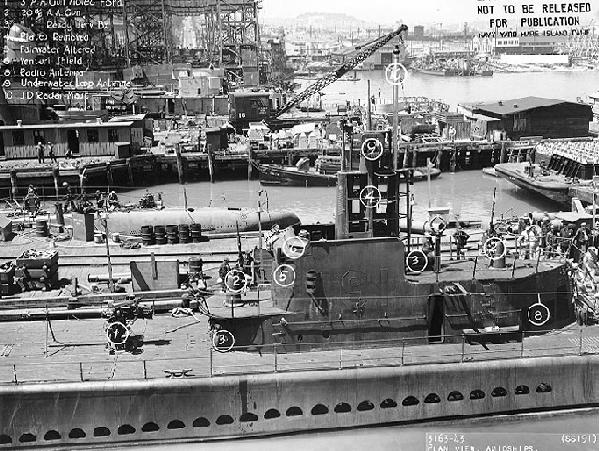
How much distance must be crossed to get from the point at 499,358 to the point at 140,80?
3064 inches

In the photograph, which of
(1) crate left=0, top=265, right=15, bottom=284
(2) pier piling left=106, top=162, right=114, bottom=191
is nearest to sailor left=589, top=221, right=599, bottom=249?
(1) crate left=0, top=265, right=15, bottom=284

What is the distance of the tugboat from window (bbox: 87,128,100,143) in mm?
36155

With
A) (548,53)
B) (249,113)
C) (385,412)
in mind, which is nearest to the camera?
(385,412)

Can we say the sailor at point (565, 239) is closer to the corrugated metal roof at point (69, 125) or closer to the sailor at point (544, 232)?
the sailor at point (544, 232)

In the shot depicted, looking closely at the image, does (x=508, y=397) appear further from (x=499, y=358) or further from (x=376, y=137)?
(x=376, y=137)

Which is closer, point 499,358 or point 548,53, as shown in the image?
point 499,358

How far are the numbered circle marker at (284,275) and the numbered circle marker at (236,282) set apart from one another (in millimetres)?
1534

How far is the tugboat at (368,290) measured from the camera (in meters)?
19.7

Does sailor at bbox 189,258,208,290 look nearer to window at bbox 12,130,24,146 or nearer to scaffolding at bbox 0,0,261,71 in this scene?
window at bbox 12,130,24,146

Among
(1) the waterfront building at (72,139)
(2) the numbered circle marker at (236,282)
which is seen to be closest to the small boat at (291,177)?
(1) the waterfront building at (72,139)

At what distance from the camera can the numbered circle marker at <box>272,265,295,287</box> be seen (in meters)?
19.7

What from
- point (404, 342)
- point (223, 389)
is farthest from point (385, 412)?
point (223, 389)

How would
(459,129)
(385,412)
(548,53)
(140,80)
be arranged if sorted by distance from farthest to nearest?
(548,53) → (140,80) → (459,129) → (385,412)

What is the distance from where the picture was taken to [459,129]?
65.1 metres
